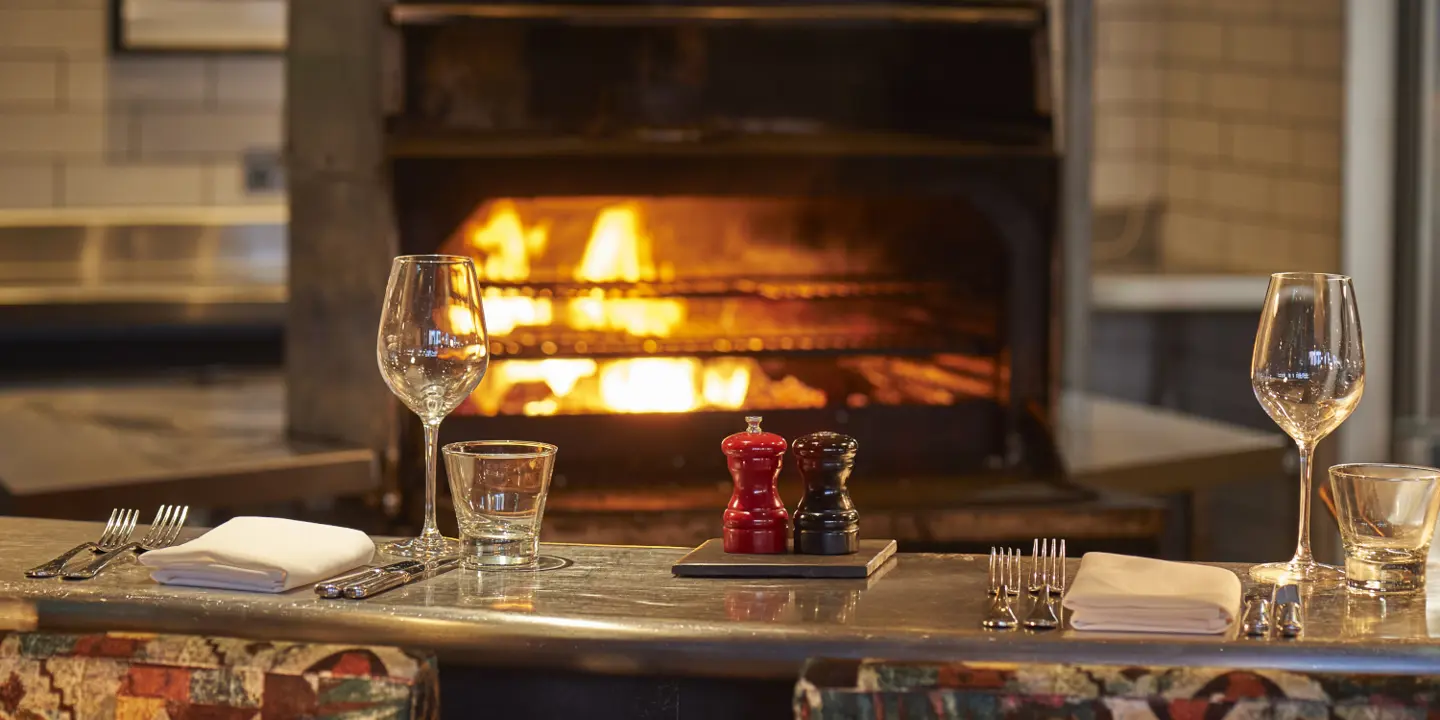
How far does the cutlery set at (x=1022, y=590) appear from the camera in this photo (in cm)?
110

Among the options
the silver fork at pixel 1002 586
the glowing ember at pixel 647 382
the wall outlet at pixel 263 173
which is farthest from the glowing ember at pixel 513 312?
the wall outlet at pixel 263 173

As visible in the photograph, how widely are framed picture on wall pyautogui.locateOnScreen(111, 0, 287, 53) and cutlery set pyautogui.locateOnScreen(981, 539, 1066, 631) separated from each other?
3438 mm

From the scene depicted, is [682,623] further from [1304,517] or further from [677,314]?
[677,314]

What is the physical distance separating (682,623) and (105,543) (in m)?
0.50

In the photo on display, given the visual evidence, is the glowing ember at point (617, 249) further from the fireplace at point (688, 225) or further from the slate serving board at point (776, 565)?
the slate serving board at point (776, 565)

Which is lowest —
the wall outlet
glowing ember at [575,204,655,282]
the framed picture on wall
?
glowing ember at [575,204,655,282]

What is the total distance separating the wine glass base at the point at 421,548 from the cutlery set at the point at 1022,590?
0.42 meters

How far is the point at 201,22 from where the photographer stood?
4355 mm

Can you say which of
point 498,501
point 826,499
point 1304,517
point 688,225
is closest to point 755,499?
point 826,499

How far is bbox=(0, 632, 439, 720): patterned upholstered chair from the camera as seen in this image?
3.29ft

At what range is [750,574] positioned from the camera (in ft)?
4.15

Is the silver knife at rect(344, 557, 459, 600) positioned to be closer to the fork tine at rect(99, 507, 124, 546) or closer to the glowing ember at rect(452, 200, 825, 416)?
the fork tine at rect(99, 507, 124, 546)

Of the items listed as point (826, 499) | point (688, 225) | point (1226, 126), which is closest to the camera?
point (826, 499)

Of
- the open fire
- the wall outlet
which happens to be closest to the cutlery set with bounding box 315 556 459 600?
the open fire
